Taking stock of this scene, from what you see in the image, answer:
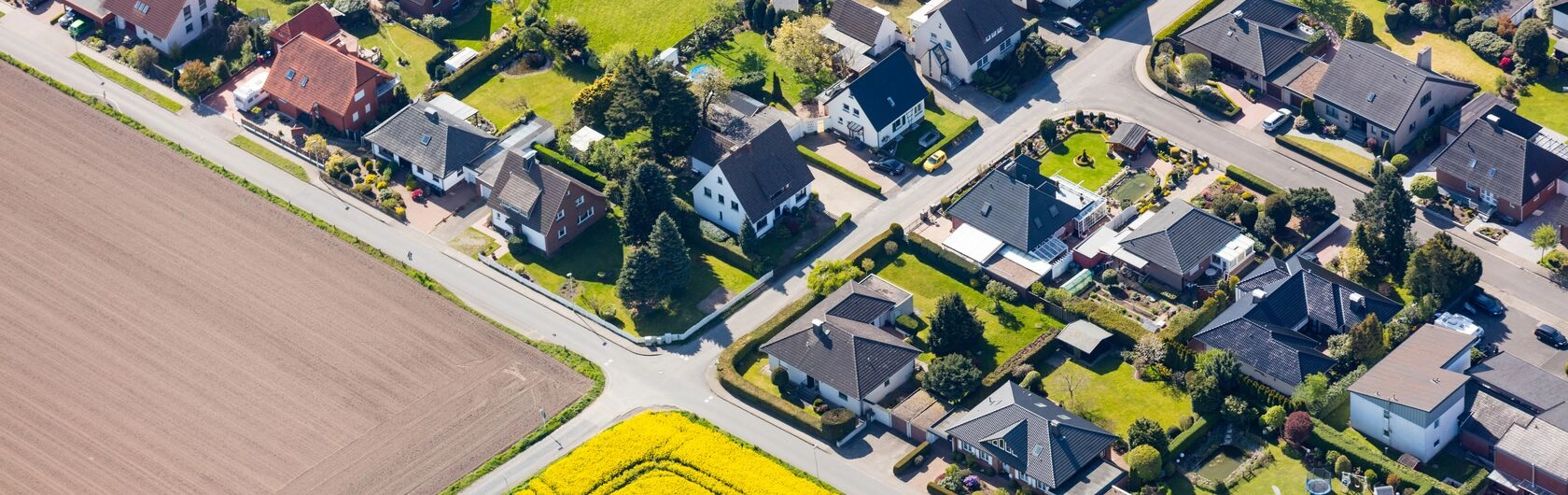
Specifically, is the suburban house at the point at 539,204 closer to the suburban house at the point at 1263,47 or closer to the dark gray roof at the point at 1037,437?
the dark gray roof at the point at 1037,437

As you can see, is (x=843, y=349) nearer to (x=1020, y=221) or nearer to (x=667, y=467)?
(x=667, y=467)

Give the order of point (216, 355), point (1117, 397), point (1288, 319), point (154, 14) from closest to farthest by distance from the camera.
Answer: point (1117, 397)
point (1288, 319)
point (216, 355)
point (154, 14)

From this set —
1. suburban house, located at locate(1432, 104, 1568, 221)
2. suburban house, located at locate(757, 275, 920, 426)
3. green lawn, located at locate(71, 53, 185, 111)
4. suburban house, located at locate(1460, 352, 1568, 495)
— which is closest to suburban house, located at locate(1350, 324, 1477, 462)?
suburban house, located at locate(1460, 352, 1568, 495)

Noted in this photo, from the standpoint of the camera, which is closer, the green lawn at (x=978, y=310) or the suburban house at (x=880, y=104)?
the green lawn at (x=978, y=310)

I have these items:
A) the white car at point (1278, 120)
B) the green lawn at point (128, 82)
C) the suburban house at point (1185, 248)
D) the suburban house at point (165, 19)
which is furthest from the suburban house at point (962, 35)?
the green lawn at point (128, 82)

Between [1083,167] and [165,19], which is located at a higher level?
[1083,167]

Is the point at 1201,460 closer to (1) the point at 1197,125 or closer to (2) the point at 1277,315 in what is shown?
(2) the point at 1277,315

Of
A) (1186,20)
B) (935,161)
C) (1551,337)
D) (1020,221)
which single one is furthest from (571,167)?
(1551,337)
